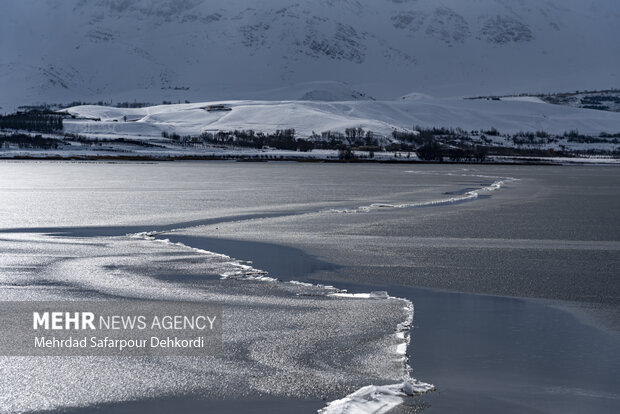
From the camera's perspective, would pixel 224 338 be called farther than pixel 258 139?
A: No

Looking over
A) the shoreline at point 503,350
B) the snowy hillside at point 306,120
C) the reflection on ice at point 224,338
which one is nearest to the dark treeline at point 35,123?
the snowy hillside at point 306,120

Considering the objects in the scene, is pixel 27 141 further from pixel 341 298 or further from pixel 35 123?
pixel 341 298

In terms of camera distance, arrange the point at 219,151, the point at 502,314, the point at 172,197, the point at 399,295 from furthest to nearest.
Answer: the point at 219,151 → the point at 172,197 → the point at 399,295 → the point at 502,314

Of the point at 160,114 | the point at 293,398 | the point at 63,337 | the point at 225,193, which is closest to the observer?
the point at 293,398

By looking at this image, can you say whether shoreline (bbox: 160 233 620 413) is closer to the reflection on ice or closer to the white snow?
the white snow

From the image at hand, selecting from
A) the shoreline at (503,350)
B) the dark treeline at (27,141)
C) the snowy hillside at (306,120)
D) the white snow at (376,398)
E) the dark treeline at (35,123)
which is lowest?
the white snow at (376,398)

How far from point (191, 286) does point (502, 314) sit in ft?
13.6

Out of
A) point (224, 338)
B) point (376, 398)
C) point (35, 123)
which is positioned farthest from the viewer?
point (35, 123)

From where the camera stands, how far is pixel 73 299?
36.4 ft

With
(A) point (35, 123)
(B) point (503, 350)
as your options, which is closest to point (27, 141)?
(A) point (35, 123)

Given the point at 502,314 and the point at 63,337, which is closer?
the point at 63,337

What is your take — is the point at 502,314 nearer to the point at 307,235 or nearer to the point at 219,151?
the point at 307,235

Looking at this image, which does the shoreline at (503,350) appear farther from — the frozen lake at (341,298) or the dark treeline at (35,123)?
the dark treeline at (35,123)

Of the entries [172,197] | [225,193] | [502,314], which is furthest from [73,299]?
[225,193]
